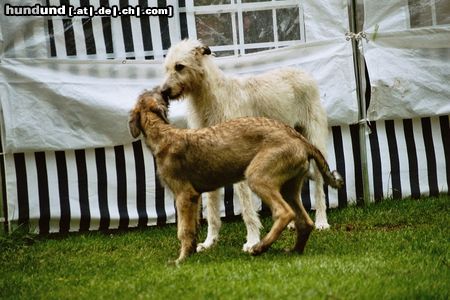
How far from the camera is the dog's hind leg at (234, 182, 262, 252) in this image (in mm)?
7363

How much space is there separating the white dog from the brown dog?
2.33ft

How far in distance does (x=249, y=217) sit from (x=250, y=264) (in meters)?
1.43

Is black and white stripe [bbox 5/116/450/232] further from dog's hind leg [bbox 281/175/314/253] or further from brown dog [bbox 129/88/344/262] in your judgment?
dog's hind leg [bbox 281/175/314/253]

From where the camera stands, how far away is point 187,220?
6.52 meters

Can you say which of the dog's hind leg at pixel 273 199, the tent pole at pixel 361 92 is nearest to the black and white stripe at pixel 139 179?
the tent pole at pixel 361 92

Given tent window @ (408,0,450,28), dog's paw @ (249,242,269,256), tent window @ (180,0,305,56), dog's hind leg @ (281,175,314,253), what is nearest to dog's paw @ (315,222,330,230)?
dog's hind leg @ (281,175,314,253)

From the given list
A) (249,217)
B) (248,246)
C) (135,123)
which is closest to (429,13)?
(249,217)

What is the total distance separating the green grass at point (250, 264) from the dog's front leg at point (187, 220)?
0.13 m

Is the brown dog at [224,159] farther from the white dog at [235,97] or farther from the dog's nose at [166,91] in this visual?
the white dog at [235,97]

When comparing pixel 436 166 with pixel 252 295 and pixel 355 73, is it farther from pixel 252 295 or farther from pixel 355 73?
pixel 252 295

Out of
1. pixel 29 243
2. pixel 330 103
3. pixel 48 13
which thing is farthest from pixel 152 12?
pixel 29 243

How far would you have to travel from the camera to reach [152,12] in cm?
889

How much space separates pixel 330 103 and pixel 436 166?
1.76 meters

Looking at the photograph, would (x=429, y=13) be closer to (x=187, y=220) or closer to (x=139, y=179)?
(x=139, y=179)
